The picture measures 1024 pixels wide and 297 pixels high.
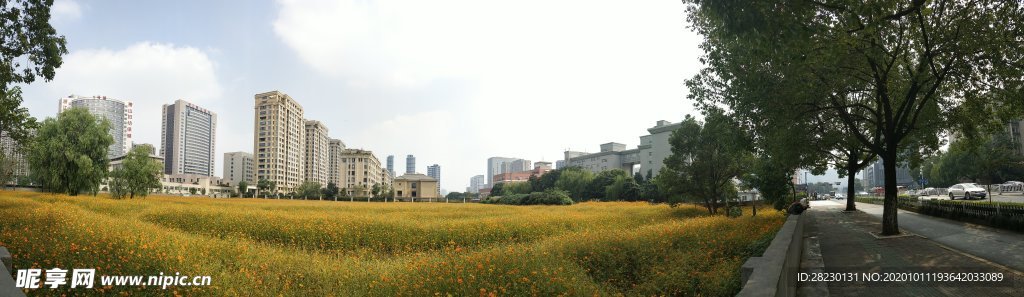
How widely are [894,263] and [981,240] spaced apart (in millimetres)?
6824

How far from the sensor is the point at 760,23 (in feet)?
34.0

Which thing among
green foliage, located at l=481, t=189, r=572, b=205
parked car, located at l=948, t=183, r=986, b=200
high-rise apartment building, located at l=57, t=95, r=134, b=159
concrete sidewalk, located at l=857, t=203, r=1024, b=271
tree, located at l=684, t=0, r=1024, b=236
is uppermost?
high-rise apartment building, located at l=57, t=95, r=134, b=159

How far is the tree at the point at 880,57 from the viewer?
10.8 m

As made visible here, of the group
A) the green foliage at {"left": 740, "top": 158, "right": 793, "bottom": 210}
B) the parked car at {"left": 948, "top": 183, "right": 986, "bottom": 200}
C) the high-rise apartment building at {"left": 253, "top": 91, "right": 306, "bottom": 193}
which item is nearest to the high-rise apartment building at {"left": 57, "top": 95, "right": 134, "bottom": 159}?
the high-rise apartment building at {"left": 253, "top": 91, "right": 306, "bottom": 193}

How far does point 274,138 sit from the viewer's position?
14012cm

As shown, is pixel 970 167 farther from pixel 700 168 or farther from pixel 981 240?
pixel 981 240

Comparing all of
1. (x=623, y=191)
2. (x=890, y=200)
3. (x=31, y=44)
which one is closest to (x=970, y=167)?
(x=623, y=191)

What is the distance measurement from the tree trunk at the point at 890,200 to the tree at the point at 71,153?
4740 cm

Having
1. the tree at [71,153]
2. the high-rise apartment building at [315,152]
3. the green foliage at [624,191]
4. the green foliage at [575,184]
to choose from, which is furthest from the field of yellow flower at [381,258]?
the high-rise apartment building at [315,152]

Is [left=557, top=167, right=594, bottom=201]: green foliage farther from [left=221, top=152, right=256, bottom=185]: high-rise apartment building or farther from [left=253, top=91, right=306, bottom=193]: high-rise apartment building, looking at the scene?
[left=221, top=152, right=256, bottom=185]: high-rise apartment building

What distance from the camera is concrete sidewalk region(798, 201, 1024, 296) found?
301 inches

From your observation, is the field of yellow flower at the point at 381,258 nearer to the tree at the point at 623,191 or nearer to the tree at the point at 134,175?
the tree at the point at 134,175

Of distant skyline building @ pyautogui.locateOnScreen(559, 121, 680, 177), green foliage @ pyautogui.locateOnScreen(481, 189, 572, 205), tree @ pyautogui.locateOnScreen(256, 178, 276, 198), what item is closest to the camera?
green foliage @ pyautogui.locateOnScreen(481, 189, 572, 205)

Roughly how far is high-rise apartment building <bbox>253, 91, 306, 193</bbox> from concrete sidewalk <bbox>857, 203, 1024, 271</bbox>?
14378cm
